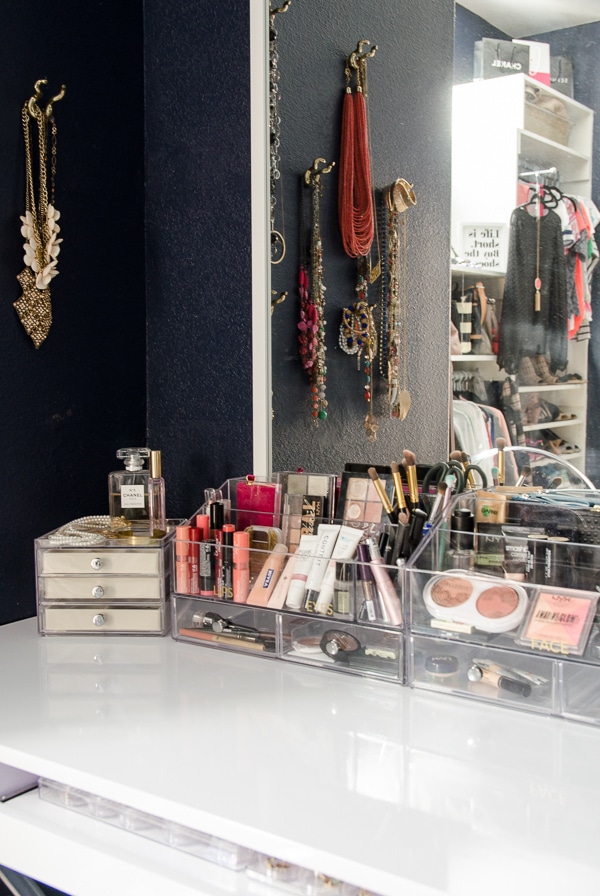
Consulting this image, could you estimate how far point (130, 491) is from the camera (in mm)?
1519

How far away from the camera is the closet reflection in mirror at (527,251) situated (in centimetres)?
124

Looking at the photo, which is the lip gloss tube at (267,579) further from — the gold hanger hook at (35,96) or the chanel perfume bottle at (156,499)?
the gold hanger hook at (35,96)

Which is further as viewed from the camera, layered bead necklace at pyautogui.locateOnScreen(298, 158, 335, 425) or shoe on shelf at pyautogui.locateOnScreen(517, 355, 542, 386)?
layered bead necklace at pyautogui.locateOnScreen(298, 158, 335, 425)

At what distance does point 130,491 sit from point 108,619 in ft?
0.74

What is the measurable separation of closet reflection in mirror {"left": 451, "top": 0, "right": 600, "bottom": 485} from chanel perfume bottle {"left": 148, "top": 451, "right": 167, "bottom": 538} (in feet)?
1.69

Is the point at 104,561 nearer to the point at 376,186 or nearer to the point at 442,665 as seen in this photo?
the point at 442,665

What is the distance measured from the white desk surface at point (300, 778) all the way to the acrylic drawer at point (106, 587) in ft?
0.53

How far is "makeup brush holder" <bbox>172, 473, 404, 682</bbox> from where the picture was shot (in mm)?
1220

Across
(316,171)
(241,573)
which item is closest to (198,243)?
(316,171)

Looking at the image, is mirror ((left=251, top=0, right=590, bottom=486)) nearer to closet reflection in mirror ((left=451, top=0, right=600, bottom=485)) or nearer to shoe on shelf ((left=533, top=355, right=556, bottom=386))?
closet reflection in mirror ((left=451, top=0, right=600, bottom=485))

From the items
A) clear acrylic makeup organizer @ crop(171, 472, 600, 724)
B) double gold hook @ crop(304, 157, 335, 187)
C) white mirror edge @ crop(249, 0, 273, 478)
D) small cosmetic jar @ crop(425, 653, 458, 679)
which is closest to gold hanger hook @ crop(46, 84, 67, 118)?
white mirror edge @ crop(249, 0, 273, 478)

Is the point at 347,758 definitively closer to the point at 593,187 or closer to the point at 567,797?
the point at 567,797

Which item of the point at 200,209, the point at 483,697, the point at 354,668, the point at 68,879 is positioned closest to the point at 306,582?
the point at 354,668

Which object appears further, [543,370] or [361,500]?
[361,500]
